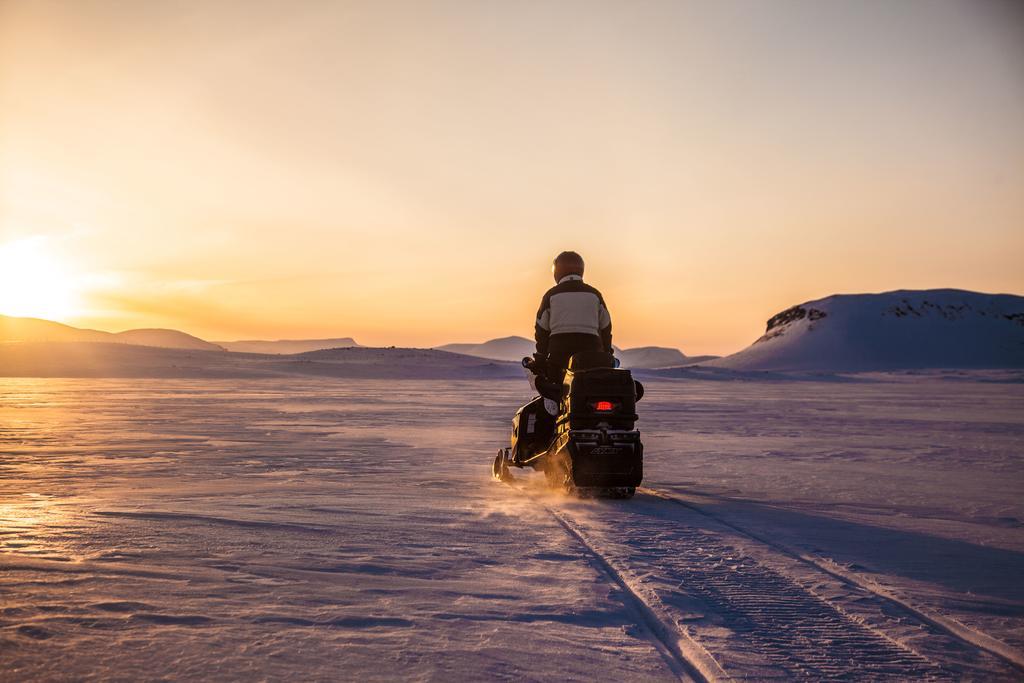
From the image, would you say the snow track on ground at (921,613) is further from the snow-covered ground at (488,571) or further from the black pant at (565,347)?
the black pant at (565,347)

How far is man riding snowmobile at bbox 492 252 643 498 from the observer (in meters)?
7.11

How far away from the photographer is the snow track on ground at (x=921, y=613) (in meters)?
3.28

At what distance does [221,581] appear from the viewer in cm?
394

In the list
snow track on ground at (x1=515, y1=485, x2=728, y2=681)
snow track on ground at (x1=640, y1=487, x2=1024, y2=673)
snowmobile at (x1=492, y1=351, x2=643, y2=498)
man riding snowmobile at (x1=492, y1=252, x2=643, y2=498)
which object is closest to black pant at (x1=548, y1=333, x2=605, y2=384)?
man riding snowmobile at (x1=492, y1=252, x2=643, y2=498)

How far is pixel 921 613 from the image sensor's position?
378 centimetres

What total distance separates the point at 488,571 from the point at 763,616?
60.5 inches

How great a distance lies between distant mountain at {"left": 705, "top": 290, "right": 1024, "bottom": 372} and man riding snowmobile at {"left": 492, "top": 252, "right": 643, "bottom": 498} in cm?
10249

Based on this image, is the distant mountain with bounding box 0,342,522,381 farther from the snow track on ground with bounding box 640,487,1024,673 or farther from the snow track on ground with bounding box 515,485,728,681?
the snow track on ground with bounding box 515,485,728,681

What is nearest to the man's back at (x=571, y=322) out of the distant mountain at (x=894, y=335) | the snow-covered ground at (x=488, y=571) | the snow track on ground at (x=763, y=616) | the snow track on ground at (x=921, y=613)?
the snow-covered ground at (x=488, y=571)

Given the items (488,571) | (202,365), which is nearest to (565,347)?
(488,571)

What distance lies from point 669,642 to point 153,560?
290 centimetres

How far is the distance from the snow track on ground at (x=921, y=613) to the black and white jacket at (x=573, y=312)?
110 inches

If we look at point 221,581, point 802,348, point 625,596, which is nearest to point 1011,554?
point 625,596

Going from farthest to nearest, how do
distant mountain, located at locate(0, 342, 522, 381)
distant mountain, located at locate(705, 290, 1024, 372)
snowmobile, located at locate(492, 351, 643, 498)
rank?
1. distant mountain, located at locate(705, 290, 1024, 372)
2. distant mountain, located at locate(0, 342, 522, 381)
3. snowmobile, located at locate(492, 351, 643, 498)
